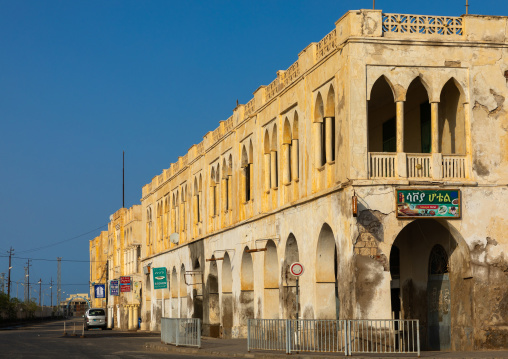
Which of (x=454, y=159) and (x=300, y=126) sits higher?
(x=300, y=126)

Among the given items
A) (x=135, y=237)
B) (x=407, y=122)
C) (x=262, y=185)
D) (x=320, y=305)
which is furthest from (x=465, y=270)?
(x=135, y=237)

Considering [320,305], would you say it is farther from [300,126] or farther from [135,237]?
[135,237]

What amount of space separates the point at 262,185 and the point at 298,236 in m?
5.16

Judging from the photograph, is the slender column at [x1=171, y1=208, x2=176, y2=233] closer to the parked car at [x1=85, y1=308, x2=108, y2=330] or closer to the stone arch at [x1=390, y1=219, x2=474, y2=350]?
the parked car at [x1=85, y1=308, x2=108, y2=330]

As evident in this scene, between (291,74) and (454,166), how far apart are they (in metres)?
7.82

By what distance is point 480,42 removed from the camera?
1019 inches

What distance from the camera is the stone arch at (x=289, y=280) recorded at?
3066cm

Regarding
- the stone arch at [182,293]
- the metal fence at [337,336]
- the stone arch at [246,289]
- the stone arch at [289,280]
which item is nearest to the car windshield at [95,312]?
the stone arch at [182,293]

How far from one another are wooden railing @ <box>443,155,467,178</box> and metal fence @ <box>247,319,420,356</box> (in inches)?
189

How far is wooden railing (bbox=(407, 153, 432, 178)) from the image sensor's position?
2530 centimetres

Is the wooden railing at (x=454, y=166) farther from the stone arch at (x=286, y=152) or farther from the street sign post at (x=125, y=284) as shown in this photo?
the street sign post at (x=125, y=284)

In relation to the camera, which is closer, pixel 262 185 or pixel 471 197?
pixel 471 197

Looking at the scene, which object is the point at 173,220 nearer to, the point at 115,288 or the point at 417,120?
the point at 115,288

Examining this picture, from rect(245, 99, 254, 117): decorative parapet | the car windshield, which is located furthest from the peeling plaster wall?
the car windshield
